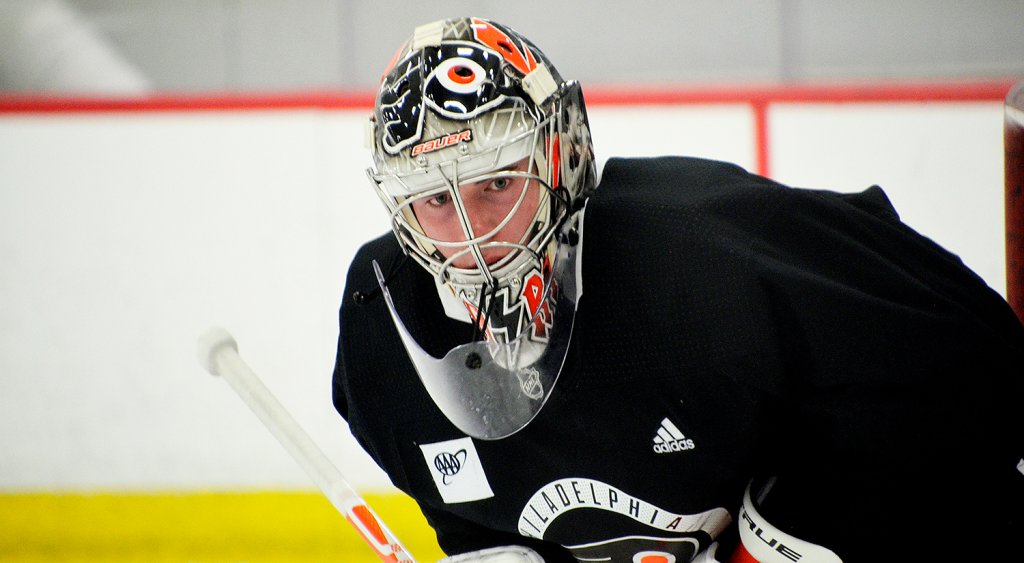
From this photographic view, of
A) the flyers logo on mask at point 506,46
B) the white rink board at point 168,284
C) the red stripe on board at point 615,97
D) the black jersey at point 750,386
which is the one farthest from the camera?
the white rink board at point 168,284

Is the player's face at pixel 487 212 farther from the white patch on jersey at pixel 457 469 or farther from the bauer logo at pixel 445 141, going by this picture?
the white patch on jersey at pixel 457 469

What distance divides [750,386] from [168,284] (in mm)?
1862

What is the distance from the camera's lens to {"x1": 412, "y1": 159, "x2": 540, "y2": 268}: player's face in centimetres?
126

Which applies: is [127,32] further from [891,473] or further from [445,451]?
[891,473]

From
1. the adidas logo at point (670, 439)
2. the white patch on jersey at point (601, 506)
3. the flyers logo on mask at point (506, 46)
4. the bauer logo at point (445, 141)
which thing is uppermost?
the flyers logo on mask at point (506, 46)

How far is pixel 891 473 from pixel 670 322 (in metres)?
0.30

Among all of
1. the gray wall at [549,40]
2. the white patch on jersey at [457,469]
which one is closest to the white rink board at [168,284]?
the gray wall at [549,40]

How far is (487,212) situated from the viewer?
4.16ft

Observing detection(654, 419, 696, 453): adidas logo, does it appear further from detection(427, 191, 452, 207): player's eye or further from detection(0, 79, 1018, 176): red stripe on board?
detection(0, 79, 1018, 176): red stripe on board

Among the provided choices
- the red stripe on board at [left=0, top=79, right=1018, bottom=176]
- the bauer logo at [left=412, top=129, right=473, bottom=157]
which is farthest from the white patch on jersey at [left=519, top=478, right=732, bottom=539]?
the red stripe on board at [left=0, top=79, right=1018, bottom=176]

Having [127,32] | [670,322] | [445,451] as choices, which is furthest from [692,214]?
[127,32]

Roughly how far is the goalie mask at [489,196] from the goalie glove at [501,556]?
0.62 feet

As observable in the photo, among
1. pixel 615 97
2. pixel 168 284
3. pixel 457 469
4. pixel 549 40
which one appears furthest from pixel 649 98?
pixel 457 469

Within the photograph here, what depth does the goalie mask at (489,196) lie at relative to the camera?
1.24 meters
